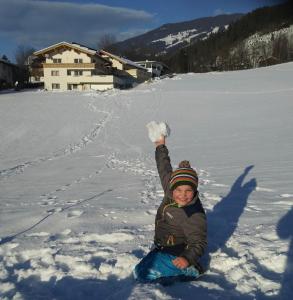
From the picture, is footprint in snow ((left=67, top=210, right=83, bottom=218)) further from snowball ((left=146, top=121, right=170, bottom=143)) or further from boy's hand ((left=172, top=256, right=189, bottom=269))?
boy's hand ((left=172, top=256, right=189, bottom=269))

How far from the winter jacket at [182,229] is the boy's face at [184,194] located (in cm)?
5

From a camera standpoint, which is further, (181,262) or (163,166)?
(163,166)

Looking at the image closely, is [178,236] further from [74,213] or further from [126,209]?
[74,213]

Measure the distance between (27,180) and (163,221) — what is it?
7.01 metres

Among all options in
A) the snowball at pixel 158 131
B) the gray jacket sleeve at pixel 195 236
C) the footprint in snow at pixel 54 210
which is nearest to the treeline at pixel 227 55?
the footprint in snow at pixel 54 210

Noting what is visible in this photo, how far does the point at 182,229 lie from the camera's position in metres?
4.08

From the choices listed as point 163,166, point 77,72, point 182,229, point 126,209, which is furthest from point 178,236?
point 77,72

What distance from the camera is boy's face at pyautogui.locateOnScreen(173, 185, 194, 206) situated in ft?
13.1

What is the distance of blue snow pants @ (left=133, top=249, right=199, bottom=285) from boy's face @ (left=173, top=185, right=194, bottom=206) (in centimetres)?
55

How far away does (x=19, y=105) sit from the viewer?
32438 millimetres

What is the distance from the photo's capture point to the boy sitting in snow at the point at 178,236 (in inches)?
150

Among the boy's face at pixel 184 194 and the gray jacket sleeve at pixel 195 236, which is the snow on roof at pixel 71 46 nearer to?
the boy's face at pixel 184 194

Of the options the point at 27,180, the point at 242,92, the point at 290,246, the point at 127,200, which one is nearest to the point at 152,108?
the point at 242,92

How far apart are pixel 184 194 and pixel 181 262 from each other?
64 cm
